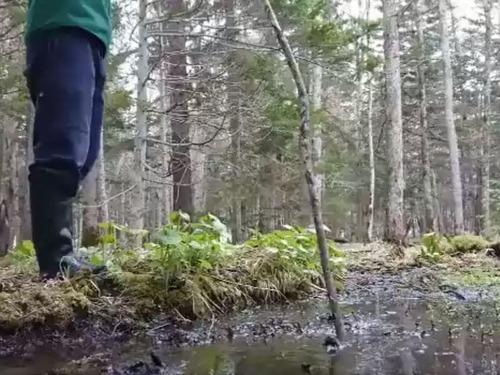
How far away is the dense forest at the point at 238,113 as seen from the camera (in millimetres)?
8312

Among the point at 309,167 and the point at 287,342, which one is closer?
the point at 287,342

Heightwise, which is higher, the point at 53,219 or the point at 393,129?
the point at 393,129

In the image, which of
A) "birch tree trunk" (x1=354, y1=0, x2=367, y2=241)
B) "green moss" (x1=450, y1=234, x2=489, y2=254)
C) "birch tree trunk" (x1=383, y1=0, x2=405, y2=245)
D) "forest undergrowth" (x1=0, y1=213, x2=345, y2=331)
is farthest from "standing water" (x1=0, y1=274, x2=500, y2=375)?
"birch tree trunk" (x1=354, y1=0, x2=367, y2=241)

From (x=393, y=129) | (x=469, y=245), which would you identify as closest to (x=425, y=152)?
(x=393, y=129)

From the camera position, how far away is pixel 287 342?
6.36ft

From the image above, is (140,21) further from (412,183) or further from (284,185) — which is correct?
(412,183)

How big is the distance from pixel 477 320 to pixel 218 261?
1.27 m

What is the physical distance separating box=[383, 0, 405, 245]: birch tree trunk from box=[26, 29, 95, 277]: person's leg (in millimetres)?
8416

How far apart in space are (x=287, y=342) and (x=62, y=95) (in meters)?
1.37

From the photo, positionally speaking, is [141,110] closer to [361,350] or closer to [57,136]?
[57,136]

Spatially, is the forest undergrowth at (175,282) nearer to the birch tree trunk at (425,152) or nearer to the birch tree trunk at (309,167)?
the birch tree trunk at (309,167)

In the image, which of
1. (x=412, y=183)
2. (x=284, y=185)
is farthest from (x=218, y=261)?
(x=412, y=183)

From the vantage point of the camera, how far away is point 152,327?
229 centimetres

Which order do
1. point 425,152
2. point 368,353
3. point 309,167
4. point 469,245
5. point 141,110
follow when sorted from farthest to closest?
1. point 425,152
2. point 141,110
3. point 469,245
4. point 309,167
5. point 368,353
